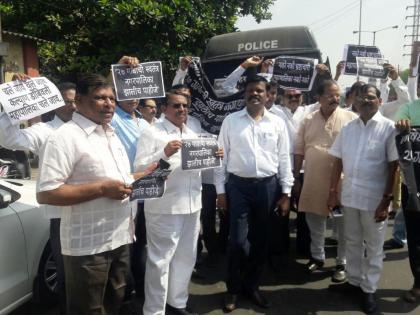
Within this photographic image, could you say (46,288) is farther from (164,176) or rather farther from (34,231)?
(164,176)

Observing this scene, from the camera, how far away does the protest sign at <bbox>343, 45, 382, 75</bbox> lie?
520cm

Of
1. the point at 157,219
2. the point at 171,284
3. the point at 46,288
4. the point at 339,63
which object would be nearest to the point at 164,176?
A: the point at 157,219

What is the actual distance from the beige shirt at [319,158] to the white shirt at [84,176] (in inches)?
95.5

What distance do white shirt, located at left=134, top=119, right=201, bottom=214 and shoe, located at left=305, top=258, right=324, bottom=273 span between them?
185 centimetres

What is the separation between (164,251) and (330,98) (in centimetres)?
233

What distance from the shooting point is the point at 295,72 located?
15.6 ft

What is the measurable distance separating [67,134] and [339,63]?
4.08 metres

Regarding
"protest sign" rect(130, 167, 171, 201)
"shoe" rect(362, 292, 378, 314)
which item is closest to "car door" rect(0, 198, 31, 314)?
"protest sign" rect(130, 167, 171, 201)

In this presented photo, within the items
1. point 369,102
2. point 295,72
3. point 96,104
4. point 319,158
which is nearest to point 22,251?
point 96,104

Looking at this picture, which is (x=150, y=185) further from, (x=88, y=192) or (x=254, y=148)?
(x=254, y=148)

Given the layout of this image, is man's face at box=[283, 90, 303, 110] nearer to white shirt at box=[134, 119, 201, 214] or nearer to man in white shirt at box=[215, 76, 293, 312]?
man in white shirt at box=[215, 76, 293, 312]

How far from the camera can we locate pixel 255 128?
363 cm

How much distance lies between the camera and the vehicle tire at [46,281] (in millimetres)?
3443

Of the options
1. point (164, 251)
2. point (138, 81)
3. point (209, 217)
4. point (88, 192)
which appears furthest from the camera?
point (209, 217)
